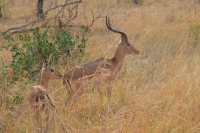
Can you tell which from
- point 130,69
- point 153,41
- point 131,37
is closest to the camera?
point 130,69

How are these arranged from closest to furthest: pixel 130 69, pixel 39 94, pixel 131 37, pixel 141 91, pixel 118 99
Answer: pixel 39 94 → pixel 118 99 → pixel 141 91 → pixel 130 69 → pixel 131 37

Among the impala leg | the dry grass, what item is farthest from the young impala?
the impala leg

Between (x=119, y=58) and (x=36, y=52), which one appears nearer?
(x=36, y=52)

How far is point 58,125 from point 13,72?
5.61 ft

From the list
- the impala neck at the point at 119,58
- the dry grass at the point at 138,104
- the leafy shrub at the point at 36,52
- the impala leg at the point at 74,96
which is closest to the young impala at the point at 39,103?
the dry grass at the point at 138,104

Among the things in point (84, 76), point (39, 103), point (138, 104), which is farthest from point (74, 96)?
point (39, 103)

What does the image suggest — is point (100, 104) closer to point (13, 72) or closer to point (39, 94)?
point (39, 94)

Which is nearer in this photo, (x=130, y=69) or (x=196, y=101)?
Answer: (x=196, y=101)

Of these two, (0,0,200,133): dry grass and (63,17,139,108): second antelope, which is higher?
(63,17,139,108): second antelope

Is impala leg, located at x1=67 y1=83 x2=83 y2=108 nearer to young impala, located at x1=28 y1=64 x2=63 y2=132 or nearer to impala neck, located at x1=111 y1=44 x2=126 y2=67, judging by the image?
young impala, located at x1=28 y1=64 x2=63 y2=132

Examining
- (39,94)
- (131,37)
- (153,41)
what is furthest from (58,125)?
(131,37)

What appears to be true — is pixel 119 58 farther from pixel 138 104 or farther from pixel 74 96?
pixel 138 104

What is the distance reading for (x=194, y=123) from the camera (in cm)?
358

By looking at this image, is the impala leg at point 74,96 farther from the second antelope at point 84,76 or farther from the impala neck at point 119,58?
the impala neck at point 119,58
